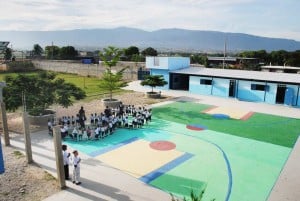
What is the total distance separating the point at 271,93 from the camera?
94.1 ft

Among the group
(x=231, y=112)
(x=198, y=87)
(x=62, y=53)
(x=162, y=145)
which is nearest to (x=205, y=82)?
(x=198, y=87)

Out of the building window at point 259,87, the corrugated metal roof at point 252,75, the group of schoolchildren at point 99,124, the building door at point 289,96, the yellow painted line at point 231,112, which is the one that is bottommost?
the yellow painted line at point 231,112

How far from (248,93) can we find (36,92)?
21.9 meters

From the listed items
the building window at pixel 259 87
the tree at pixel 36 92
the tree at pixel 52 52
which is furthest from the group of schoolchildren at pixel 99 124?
the tree at pixel 52 52

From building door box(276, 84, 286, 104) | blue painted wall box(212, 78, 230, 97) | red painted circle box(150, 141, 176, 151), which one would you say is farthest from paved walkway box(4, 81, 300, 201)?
blue painted wall box(212, 78, 230, 97)

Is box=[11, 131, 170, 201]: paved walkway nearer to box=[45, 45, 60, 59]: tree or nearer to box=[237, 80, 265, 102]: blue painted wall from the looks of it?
box=[237, 80, 265, 102]: blue painted wall

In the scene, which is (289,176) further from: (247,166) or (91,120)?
(91,120)

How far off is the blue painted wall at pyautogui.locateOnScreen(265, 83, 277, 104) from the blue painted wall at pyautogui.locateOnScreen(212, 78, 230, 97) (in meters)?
4.43

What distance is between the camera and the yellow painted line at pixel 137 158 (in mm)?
13297

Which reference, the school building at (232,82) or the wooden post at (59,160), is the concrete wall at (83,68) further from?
the wooden post at (59,160)

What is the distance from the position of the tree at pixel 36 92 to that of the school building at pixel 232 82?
17.4 meters

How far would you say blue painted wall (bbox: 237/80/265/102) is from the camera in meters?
29.4

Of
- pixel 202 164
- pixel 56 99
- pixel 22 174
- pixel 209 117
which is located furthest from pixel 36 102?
pixel 209 117

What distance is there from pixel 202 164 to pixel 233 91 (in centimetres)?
1924
